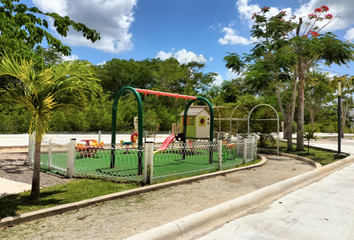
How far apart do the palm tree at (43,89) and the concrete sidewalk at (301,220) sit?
3.56m

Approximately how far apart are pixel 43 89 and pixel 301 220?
5179mm

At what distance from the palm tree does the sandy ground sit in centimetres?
145

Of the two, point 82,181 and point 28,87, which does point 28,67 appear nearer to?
point 28,87

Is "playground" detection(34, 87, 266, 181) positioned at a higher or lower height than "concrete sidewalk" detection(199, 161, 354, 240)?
higher

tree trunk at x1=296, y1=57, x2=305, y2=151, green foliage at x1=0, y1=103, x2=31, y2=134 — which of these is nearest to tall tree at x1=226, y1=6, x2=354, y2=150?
tree trunk at x1=296, y1=57, x2=305, y2=151

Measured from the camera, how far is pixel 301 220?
14.1ft

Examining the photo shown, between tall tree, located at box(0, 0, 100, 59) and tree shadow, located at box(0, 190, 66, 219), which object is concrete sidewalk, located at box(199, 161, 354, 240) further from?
tall tree, located at box(0, 0, 100, 59)

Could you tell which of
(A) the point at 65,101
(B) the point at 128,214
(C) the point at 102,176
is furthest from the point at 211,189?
(A) the point at 65,101

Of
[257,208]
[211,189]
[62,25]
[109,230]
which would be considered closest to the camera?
[109,230]

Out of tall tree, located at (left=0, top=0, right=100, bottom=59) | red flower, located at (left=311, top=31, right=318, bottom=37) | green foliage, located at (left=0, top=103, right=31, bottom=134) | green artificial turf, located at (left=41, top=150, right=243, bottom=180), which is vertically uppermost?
red flower, located at (left=311, top=31, right=318, bottom=37)

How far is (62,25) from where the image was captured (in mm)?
8602

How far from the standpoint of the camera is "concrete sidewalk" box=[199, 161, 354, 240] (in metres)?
3.71

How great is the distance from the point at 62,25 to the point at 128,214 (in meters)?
7.16

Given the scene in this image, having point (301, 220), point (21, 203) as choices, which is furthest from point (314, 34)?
point (21, 203)
